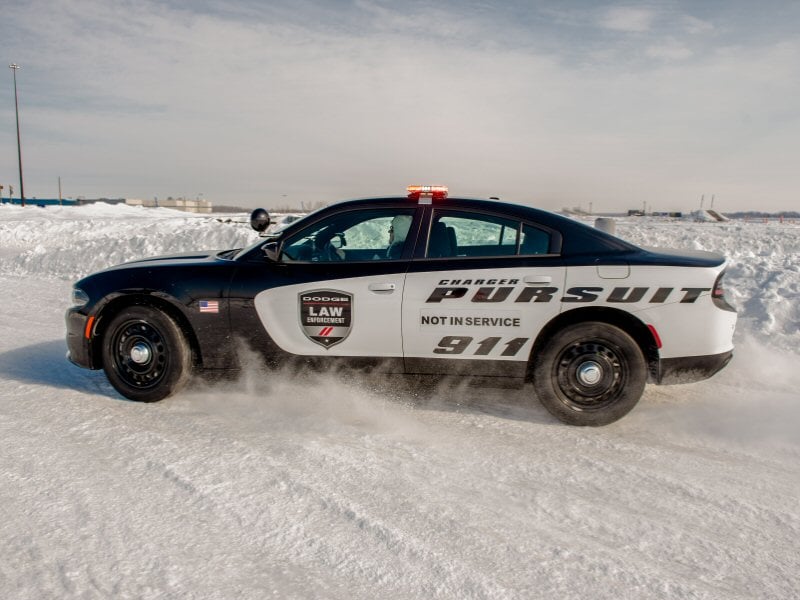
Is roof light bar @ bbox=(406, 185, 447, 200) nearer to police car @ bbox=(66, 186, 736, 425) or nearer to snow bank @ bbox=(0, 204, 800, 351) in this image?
police car @ bbox=(66, 186, 736, 425)

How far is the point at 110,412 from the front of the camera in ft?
13.9

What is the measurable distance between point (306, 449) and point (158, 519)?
101cm

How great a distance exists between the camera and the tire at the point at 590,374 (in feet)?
13.0

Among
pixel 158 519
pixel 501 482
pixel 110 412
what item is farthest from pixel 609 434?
pixel 110 412

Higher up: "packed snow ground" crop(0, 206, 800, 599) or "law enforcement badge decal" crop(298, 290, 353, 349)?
"law enforcement badge decal" crop(298, 290, 353, 349)

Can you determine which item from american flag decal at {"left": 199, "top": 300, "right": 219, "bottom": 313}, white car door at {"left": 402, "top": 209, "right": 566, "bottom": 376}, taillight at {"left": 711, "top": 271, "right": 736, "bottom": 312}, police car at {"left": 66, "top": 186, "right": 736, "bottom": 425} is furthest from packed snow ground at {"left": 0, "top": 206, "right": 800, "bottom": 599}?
taillight at {"left": 711, "top": 271, "right": 736, "bottom": 312}

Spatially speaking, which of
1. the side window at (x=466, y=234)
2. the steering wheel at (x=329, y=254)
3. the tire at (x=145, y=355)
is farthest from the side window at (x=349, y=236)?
the tire at (x=145, y=355)

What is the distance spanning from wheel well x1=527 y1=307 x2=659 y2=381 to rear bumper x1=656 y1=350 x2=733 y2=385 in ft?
0.17

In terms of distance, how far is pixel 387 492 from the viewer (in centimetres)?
303

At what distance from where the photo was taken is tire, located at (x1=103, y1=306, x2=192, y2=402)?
444cm

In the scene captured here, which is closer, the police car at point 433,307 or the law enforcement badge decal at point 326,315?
the police car at point 433,307

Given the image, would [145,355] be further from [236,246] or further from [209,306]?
[236,246]

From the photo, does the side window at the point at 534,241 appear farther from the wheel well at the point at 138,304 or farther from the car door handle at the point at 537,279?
the wheel well at the point at 138,304

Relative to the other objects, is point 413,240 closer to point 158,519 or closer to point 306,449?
point 306,449
